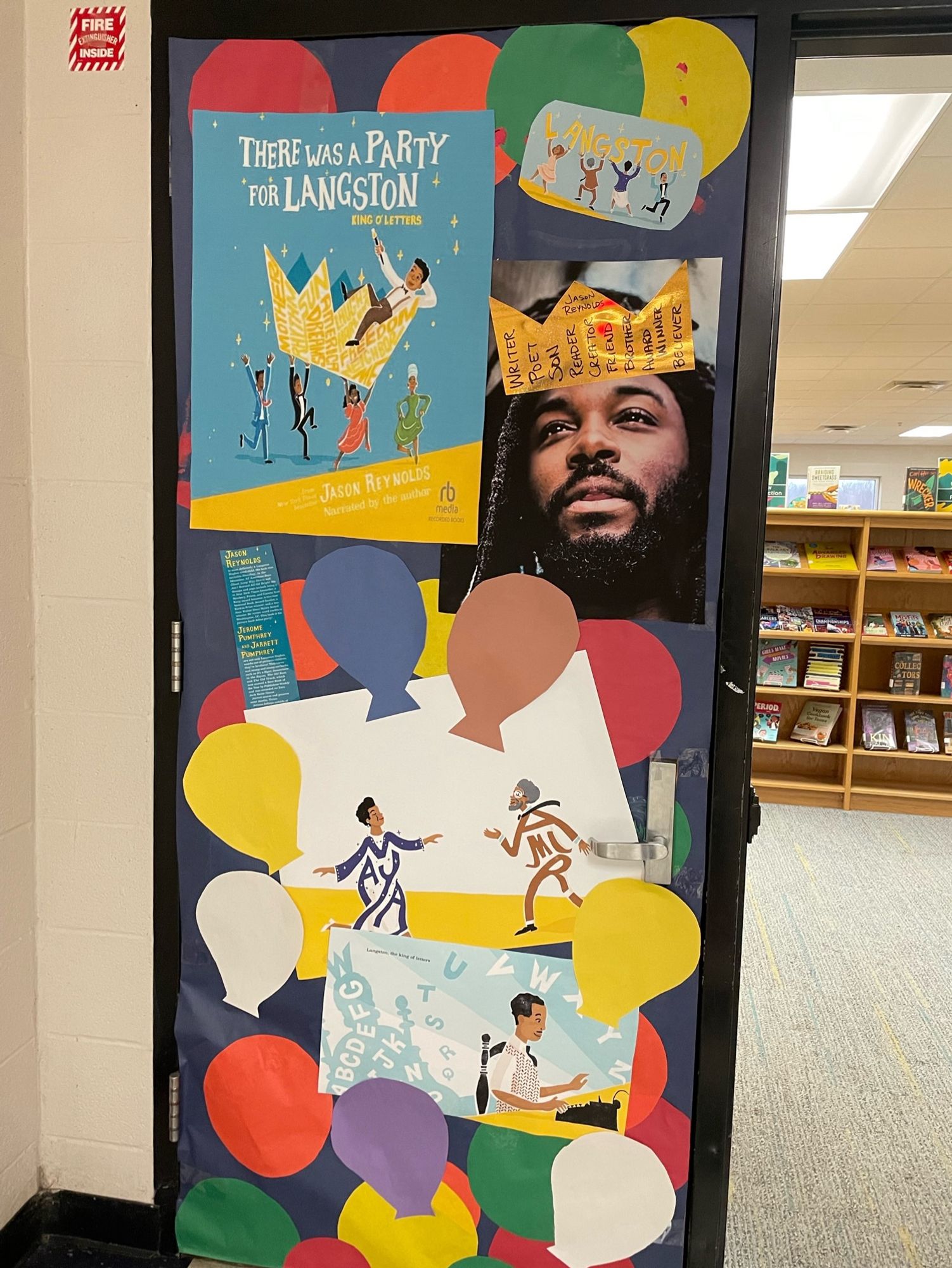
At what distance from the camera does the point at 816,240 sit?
4426mm

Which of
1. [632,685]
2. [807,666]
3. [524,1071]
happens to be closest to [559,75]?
[632,685]

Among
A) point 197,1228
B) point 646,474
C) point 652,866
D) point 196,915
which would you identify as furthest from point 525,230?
point 197,1228

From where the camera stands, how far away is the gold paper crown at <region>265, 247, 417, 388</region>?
4.91ft

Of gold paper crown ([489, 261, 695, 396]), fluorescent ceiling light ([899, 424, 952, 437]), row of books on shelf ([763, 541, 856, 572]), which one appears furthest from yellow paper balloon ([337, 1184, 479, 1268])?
fluorescent ceiling light ([899, 424, 952, 437])

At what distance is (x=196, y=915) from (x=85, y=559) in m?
0.71

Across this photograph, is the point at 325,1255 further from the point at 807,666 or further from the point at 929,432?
the point at 929,432

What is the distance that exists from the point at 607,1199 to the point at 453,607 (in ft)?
3.53

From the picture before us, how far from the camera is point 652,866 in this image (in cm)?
148

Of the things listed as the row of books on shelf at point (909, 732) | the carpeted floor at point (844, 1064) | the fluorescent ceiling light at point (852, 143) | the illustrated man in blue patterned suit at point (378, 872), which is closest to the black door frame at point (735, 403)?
the illustrated man in blue patterned suit at point (378, 872)

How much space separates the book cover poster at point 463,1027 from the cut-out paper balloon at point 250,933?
0.30ft

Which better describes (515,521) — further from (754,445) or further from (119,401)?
(119,401)

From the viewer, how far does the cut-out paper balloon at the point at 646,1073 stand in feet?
4.97

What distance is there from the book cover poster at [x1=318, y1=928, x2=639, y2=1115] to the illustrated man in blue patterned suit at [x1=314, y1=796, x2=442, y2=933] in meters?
0.03

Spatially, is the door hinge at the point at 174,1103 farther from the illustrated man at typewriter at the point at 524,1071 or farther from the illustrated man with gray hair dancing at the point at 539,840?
the illustrated man with gray hair dancing at the point at 539,840
